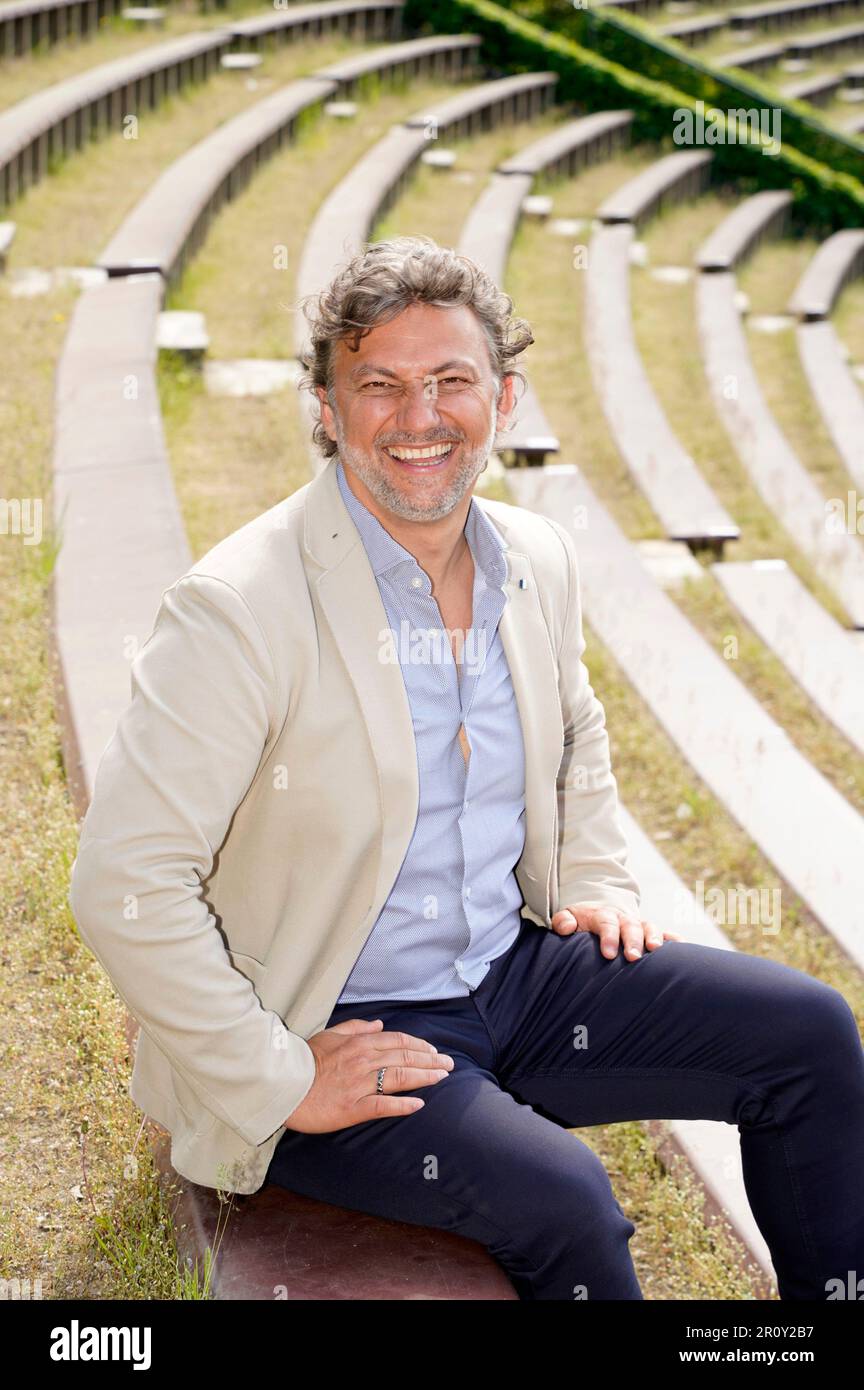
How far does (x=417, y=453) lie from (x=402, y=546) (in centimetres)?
15

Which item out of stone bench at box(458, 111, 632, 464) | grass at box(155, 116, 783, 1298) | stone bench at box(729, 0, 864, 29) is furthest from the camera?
stone bench at box(729, 0, 864, 29)

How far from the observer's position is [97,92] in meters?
8.37

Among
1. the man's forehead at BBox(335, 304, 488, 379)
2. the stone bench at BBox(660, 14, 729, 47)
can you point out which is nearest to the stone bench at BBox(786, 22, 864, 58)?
the stone bench at BBox(660, 14, 729, 47)

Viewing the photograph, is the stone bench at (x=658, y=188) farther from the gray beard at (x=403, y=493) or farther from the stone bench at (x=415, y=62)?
the gray beard at (x=403, y=493)

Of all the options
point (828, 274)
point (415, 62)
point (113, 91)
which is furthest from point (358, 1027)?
point (415, 62)

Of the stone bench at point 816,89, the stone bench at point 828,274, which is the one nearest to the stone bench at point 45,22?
the stone bench at point 828,274

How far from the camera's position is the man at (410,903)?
192 centimetres

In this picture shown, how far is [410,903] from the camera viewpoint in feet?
7.08

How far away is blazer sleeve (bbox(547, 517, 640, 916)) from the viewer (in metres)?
2.46

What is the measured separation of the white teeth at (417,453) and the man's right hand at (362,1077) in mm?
829

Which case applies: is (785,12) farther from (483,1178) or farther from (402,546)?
(483,1178)

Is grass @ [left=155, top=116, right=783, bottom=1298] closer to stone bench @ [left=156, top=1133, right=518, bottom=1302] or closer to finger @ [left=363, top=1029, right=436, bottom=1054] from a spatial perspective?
stone bench @ [left=156, top=1133, right=518, bottom=1302]

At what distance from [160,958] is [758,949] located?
2.13 metres

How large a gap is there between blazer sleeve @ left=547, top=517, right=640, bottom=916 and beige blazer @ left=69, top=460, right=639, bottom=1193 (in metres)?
0.16
